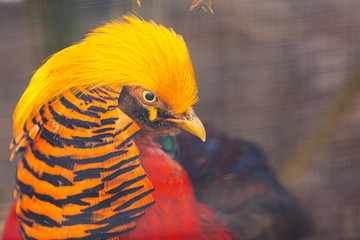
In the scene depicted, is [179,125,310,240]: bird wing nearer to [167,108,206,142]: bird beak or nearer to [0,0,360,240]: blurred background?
[0,0,360,240]: blurred background

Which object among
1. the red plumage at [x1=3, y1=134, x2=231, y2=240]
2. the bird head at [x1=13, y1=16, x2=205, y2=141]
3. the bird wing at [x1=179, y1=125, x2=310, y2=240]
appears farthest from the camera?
the bird wing at [x1=179, y1=125, x2=310, y2=240]

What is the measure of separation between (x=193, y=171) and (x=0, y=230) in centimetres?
62

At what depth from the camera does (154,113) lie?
3.33ft

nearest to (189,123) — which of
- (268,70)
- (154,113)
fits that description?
(154,113)

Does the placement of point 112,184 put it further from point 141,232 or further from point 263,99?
point 263,99

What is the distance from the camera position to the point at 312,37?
1.22 metres

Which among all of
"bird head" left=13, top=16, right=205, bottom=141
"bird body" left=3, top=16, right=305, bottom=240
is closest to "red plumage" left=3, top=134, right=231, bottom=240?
"bird body" left=3, top=16, right=305, bottom=240

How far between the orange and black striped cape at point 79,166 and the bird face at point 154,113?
0.02 m

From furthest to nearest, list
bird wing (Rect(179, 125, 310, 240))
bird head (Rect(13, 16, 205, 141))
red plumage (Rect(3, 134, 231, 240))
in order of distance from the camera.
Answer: bird wing (Rect(179, 125, 310, 240))
red plumage (Rect(3, 134, 231, 240))
bird head (Rect(13, 16, 205, 141))

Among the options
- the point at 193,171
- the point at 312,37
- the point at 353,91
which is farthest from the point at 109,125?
the point at 353,91

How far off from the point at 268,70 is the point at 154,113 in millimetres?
421

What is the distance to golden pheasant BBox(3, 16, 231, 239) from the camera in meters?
0.98

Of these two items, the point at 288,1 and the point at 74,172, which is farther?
the point at 288,1

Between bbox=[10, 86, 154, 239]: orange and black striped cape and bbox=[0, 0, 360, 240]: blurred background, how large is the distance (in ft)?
0.43
